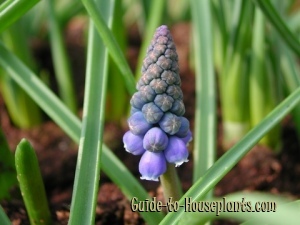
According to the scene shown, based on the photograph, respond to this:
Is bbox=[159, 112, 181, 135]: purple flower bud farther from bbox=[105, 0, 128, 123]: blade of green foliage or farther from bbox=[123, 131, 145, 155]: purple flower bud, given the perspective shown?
bbox=[105, 0, 128, 123]: blade of green foliage

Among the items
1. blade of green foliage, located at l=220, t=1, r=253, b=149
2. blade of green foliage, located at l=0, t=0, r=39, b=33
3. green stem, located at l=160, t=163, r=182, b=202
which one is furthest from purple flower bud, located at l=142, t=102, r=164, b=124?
blade of green foliage, located at l=220, t=1, r=253, b=149

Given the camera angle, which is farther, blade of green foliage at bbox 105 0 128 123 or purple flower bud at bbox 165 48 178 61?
blade of green foliage at bbox 105 0 128 123

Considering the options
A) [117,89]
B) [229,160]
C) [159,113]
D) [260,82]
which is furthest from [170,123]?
[117,89]

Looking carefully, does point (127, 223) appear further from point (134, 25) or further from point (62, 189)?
point (134, 25)

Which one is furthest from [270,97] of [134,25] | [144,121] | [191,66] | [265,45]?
[134,25]

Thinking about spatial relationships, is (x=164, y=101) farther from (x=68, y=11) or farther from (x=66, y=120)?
(x=68, y=11)

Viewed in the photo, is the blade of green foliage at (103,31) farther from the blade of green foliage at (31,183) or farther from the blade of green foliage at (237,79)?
the blade of green foliage at (237,79)
